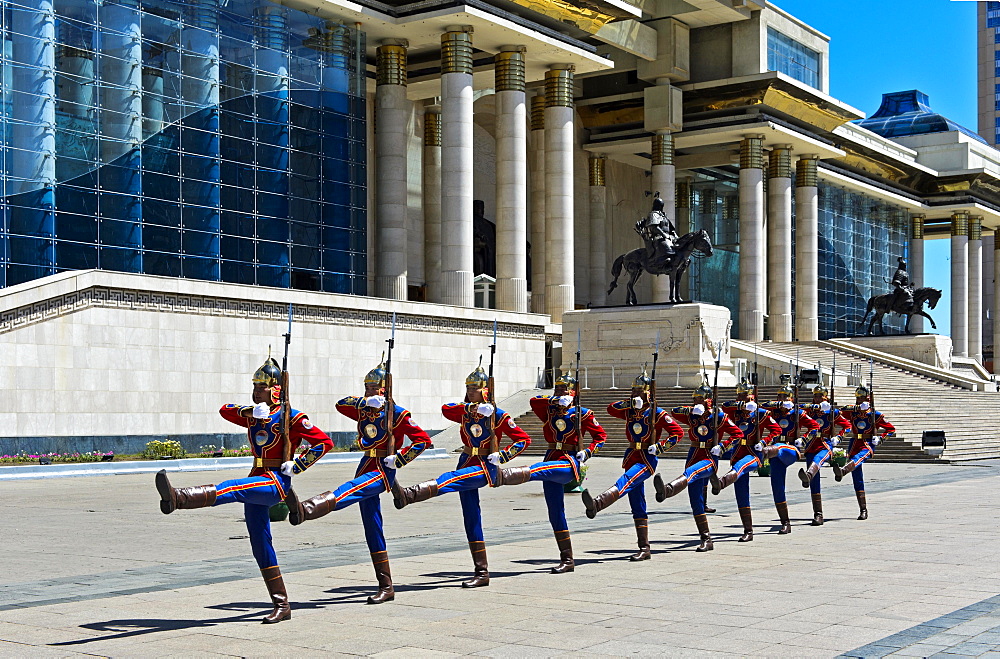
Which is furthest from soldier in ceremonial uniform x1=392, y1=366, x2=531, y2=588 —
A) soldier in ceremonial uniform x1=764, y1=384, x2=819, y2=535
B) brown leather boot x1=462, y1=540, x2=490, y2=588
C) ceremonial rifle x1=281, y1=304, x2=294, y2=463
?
soldier in ceremonial uniform x1=764, y1=384, x2=819, y2=535

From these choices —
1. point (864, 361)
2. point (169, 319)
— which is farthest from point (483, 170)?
point (169, 319)

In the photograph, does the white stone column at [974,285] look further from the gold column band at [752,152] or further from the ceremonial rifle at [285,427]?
the ceremonial rifle at [285,427]

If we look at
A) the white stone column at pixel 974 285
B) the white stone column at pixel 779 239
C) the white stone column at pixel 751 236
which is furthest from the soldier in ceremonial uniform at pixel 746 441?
the white stone column at pixel 974 285

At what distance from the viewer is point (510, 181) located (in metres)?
42.6

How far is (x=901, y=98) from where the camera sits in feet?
268

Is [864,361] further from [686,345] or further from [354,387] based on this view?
[354,387]

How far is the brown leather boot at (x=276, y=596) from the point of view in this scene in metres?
9.08

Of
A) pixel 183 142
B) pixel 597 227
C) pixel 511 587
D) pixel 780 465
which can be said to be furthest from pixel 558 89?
pixel 511 587

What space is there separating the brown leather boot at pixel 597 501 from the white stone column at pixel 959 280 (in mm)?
67783

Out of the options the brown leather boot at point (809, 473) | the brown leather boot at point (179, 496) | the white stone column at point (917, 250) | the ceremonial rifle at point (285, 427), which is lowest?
the brown leather boot at point (809, 473)

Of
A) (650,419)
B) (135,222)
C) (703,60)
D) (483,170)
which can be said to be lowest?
(650,419)

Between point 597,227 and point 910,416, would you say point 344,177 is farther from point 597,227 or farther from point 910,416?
point 597,227

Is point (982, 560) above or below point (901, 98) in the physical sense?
below

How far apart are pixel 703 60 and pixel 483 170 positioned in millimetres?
10852
